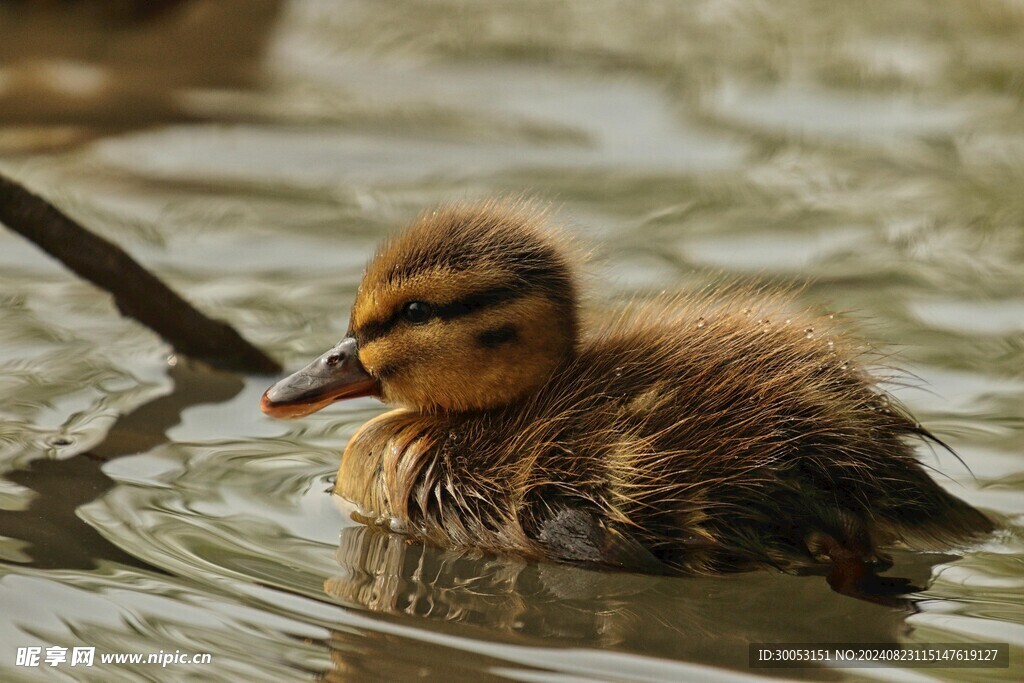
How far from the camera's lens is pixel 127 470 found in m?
4.32

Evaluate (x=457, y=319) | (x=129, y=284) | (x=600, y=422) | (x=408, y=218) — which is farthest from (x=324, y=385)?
(x=408, y=218)

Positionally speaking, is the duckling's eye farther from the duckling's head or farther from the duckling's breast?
the duckling's breast

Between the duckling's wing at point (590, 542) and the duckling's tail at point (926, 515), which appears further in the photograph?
the duckling's tail at point (926, 515)

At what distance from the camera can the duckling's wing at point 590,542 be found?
362 centimetres

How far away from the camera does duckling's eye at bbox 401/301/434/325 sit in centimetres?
392

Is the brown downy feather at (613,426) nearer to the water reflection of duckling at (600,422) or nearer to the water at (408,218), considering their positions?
the water reflection of duckling at (600,422)

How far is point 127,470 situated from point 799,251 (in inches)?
109

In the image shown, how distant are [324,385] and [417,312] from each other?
0.33 meters

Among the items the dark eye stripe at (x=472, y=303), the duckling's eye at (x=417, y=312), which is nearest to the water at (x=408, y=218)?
the dark eye stripe at (x=472, y=303)

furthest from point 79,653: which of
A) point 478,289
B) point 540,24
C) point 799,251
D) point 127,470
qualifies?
point 540,24

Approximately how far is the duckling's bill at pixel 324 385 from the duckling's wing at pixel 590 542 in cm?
67

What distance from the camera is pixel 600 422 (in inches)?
148

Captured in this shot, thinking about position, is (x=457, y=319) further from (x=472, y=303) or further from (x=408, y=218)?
(x=408, y=218)

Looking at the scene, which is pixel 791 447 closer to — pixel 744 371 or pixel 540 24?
pixel 744 371
